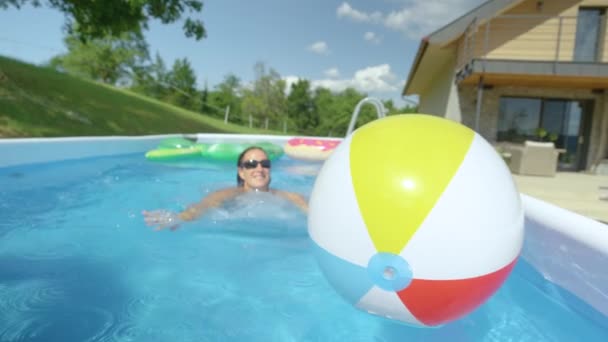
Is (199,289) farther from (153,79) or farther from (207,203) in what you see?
(153,79)

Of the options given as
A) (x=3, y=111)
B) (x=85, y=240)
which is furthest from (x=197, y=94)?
(x=85, y=240)

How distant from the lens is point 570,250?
2172mm

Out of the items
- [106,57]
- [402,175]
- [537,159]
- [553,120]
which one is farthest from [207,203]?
[106,57]

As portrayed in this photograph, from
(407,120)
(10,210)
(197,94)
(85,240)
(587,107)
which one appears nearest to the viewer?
(407,120)

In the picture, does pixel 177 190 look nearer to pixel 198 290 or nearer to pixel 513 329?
pixel 198 290

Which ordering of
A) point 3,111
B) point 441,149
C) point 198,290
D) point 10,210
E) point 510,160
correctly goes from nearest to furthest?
point 441,149 < point 198,290 < point 10,210 < point 510,160 < point 3,111

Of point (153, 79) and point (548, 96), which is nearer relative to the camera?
point (548, 96)

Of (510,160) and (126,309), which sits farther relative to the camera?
(510,160)

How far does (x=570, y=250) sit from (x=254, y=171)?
9.52 feet

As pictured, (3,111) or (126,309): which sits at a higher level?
(3,111)

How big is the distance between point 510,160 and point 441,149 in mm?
8576

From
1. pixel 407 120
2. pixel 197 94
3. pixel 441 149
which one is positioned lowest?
pixel 441 149

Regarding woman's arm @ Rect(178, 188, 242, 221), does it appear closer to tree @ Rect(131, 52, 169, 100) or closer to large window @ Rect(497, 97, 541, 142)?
large window @ Rect(497, 97, 541, 142)

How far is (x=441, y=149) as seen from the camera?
1.42 meters
